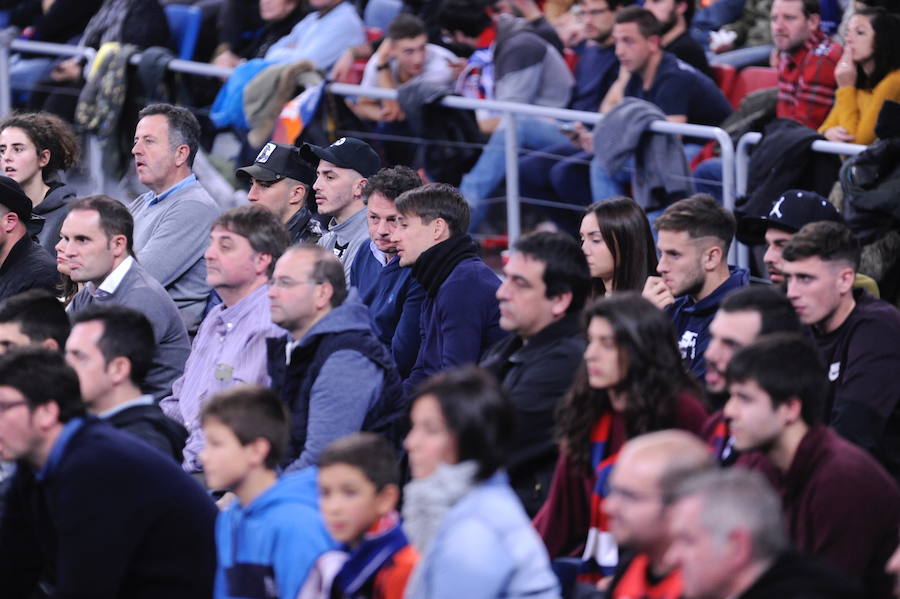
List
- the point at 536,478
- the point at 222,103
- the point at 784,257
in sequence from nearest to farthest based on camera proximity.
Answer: the point at 536,478, the point at 784,257, the point at 222,103

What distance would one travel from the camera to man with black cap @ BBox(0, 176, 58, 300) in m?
6.89

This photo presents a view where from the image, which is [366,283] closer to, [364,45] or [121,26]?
[364,45]

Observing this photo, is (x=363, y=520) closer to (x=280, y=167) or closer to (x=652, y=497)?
(x=652, y=497)

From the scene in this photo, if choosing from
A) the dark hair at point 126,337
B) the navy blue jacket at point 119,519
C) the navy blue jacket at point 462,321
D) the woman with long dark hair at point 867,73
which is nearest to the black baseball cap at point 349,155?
the navy blue jacket at point 462,321

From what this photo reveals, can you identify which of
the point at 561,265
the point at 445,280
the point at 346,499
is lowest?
the point at 445,280

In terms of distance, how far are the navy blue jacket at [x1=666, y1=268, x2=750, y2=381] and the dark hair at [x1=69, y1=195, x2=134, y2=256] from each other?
83.7 inches

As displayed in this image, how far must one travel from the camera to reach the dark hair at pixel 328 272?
217 inches

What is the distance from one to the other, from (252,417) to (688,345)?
6.46 feet

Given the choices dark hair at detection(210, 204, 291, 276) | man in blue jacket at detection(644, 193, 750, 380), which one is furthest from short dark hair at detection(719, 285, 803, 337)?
dark hair at detection(210, 204, 291, 276)

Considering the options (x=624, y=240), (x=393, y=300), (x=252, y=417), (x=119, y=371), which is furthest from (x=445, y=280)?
(x=252, y=417)

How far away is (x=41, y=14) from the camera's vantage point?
12375mm

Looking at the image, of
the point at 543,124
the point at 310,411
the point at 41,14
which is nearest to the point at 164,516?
the point at 310,411

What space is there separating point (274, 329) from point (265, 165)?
1.67 meters

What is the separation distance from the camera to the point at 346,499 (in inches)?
168
